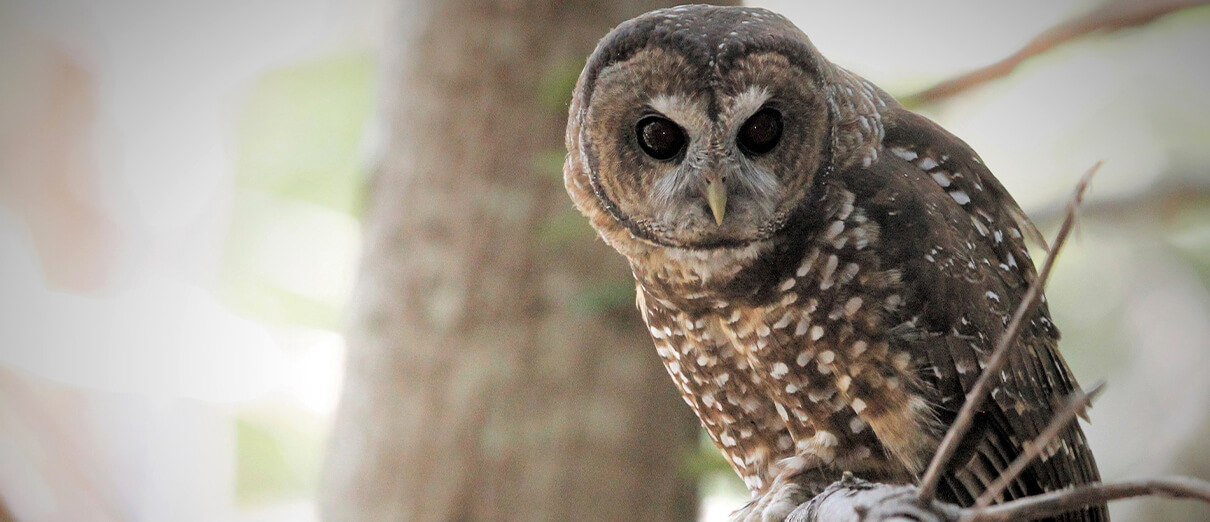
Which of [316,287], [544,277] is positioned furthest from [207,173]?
[544,277]

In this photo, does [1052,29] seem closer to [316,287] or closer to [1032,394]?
[1032,394]

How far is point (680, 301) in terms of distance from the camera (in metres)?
1.39

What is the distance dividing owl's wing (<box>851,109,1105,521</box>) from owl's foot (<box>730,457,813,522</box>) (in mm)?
225

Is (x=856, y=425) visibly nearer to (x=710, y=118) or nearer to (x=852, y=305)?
(x=852, y=305)

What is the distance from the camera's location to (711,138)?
3.90ft

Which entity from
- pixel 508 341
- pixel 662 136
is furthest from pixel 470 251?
pixel 662 136

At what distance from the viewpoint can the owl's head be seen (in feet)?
3.79

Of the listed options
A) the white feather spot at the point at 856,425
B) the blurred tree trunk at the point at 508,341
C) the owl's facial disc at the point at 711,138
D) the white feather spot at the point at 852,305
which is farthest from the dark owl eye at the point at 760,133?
the blurred tree trunk at the point at 508,341

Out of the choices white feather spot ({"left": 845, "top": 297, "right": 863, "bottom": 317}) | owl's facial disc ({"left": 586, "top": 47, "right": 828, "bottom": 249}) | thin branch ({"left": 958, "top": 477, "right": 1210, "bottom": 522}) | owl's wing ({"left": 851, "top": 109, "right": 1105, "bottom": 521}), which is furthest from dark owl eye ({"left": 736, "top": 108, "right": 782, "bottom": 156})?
thin branch ({"left": 958, "top": 477, "right": 1210, "bottom": 522})

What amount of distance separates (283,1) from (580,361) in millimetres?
2163

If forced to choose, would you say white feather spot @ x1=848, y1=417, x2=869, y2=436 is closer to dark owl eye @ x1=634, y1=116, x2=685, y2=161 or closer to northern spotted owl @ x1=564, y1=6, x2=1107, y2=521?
northern spotted owl @ x1=564, y1=6, x2=1107, y2=521

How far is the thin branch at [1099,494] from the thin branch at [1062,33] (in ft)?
4.78

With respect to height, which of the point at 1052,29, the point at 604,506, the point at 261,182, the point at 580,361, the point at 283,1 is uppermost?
the point at 283,1

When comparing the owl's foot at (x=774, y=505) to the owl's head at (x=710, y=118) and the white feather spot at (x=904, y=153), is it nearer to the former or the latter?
the owl's head at (x=710, y=118)
